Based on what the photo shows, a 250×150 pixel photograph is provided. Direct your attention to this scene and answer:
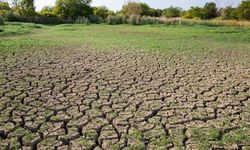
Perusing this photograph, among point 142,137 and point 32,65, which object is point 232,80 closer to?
point 142,137

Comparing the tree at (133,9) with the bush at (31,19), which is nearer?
the bush at (31,19)

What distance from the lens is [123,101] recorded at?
5.36m

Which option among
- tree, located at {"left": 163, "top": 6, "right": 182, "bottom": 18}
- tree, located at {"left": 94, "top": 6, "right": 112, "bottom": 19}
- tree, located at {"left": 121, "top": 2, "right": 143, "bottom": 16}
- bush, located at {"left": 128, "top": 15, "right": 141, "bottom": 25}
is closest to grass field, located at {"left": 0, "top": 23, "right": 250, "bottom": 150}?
bush, located at {"left": 128, "top": 15, "right": 141, "bottom": 25}

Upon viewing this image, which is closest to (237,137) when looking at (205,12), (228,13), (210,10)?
(228,13)

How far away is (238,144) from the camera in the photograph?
3900 millimetres

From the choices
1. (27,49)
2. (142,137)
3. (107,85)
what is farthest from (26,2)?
(142,137)

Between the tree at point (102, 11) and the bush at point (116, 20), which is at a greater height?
the tree at point (102, 11)

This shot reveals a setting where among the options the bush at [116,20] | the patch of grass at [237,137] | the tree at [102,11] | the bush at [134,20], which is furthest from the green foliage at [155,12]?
the patch of grass at [237,137]

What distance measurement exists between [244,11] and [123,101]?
25562 millimetres

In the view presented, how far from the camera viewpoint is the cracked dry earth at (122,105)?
3984mm

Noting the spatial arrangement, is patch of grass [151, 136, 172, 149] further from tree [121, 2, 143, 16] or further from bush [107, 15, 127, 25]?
tree [121, 2, 143, 16]

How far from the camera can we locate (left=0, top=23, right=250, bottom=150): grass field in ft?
13.1

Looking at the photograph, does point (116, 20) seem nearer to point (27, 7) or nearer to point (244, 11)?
point (27, 7)

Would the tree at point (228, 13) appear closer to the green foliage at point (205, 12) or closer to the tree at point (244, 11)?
the tree at point (244, 11)
